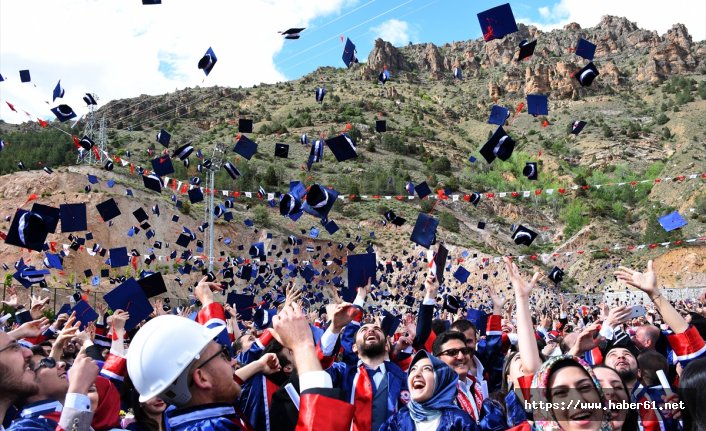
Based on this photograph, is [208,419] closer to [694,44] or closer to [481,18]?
[481,18]

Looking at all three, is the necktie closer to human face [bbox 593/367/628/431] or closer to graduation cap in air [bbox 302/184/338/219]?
human face [bbox 593/367/628/431]

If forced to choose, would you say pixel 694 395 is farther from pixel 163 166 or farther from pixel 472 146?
pixel 472 146

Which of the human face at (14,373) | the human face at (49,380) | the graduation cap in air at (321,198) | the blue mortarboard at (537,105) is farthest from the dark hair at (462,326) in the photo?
the blue mortarboard at (537,105)

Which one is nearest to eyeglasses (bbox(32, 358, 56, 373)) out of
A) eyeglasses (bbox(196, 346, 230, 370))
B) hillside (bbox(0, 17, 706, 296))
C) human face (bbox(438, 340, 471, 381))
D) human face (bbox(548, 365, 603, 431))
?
eyeglasses (bbox(196, 346, 230, 370))

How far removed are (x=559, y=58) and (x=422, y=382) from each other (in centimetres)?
13181

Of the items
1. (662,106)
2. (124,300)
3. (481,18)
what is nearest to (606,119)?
(662,106)

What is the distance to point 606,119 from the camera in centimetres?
9694

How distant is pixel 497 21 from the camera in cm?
1233

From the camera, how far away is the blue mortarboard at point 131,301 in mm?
5961

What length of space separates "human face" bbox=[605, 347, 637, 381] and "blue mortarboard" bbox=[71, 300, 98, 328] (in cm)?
641

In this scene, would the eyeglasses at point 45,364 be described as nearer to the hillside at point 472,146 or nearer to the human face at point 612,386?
the human face at point 612,386

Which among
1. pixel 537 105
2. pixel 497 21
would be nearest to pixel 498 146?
pixel 497 21

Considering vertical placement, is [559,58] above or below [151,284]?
above

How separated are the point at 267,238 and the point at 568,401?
131 feet
